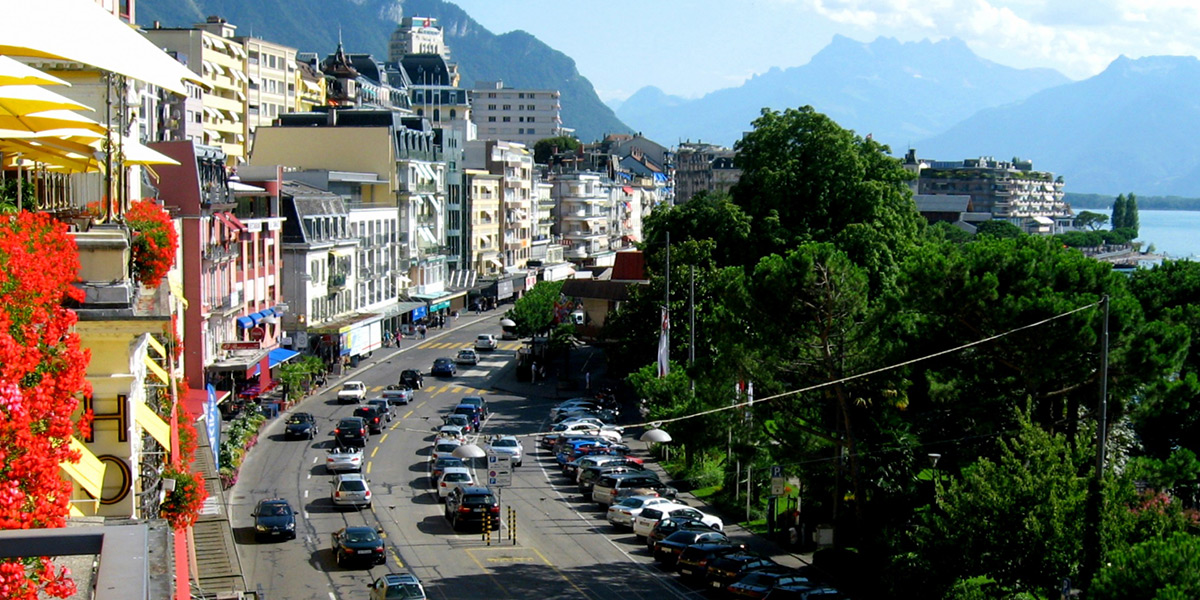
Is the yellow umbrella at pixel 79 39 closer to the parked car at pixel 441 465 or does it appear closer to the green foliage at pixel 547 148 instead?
the parked car at pixel 441 465

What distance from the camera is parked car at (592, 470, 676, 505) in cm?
4331

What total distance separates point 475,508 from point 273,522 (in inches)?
221

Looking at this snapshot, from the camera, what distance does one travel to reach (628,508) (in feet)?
133

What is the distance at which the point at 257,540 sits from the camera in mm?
37281

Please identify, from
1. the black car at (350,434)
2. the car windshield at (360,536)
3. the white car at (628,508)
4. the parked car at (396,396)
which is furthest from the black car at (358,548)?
the parked car at (396,396)

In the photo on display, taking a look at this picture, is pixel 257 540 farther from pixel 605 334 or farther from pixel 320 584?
pixel 605 334

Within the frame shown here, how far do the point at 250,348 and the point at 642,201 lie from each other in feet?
425

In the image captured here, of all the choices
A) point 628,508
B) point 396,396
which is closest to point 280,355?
point 396,396

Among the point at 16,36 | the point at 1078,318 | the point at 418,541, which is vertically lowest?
the point at 418,541

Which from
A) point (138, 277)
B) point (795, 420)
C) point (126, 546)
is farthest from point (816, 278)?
point (126, 546)

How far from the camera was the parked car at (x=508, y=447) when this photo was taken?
49500mm

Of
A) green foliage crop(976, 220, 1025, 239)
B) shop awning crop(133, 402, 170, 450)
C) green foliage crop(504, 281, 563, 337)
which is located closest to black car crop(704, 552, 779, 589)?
shop awning crop(133, 402, 170, 450)

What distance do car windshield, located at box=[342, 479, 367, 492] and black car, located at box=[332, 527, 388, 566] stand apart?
21.2 ft

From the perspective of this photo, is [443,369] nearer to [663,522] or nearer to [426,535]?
[426,535]
